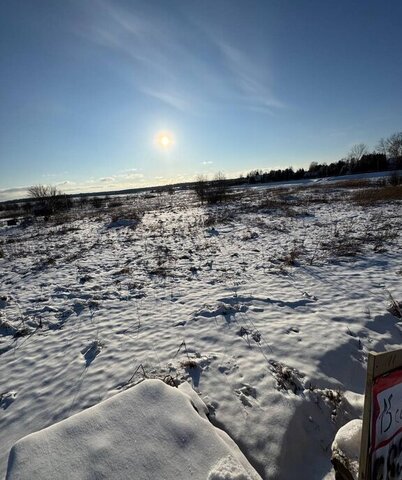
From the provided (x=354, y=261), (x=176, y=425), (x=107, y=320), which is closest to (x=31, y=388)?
(x=107, y=320)

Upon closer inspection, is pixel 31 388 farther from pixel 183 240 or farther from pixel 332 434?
pixel 183 240

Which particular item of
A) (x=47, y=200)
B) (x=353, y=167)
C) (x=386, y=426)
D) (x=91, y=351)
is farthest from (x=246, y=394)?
(x=353, y=167)

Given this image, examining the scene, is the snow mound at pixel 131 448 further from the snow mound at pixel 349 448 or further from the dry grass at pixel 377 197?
the dry grass at pixel 377 197

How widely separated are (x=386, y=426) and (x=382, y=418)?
3.9 inches

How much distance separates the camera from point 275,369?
12.4 feet

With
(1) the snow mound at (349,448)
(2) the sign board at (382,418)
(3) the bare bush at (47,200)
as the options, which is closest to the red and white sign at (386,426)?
(2) the sign board at (382,418)

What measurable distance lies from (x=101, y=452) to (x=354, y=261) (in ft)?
25.6

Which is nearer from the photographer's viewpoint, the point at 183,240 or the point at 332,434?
the point at 332,434

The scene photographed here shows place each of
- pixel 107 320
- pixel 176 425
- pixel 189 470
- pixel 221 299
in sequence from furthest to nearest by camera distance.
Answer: pixel 221 299 → pixel 107 320 → pixel 176 425 → pixel 189 470

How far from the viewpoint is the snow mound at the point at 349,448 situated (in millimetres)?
2078

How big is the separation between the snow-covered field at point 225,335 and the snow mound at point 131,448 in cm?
85

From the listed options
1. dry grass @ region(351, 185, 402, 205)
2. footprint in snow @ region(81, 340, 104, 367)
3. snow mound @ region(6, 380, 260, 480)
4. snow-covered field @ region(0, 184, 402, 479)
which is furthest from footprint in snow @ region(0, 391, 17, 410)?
dry grass @ region(351, 185, 402, 205)

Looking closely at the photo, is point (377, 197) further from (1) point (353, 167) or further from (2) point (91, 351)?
(1) point (353, 167)

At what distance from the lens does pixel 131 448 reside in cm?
211
